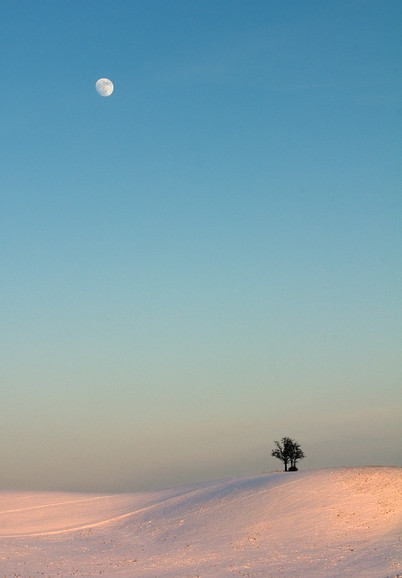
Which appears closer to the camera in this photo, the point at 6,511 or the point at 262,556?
the point at 262,556

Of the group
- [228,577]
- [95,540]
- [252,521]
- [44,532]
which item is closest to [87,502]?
[44,532]

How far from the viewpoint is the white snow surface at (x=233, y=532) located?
4394 cm

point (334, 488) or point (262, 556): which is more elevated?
point (334, 488)

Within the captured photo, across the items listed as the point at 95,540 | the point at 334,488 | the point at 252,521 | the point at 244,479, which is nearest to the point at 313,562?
the point at 252,521

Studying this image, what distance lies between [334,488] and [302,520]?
7685mm

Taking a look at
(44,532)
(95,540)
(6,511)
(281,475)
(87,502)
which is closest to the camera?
(95,540)

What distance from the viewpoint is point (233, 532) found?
54125 mm

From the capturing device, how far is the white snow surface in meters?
43.9

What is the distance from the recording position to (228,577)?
40781 millimetres

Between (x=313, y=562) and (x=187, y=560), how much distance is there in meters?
9.47

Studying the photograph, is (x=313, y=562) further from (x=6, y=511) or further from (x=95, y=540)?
(x=6, y=511)

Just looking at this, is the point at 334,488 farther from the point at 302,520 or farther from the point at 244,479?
the point at 244,479

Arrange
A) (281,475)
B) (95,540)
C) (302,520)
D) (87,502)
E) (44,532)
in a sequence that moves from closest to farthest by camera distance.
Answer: (302,520) < (95,540) < (44,532) < (281,475) < (87,502)

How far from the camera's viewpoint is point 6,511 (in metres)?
76.8
